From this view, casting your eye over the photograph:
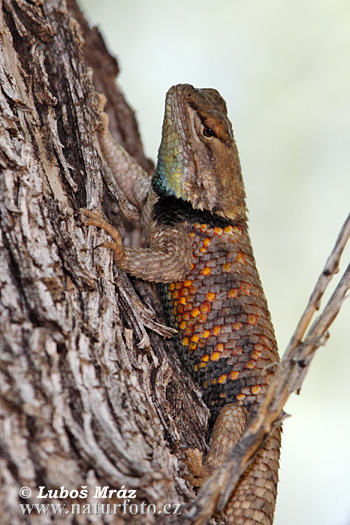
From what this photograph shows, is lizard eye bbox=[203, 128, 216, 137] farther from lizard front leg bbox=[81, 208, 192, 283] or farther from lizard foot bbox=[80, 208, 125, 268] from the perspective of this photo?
lizard foot bbox=[80, 208, 125, 268]

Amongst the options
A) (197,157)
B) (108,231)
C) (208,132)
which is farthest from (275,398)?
(208,132)

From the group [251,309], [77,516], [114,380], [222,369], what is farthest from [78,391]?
[251,309]

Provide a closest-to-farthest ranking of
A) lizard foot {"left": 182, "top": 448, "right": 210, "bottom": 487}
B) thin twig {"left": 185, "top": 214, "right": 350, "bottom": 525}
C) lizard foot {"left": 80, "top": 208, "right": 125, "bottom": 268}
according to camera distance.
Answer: thin twig {"left": 185, "top": 214, "right": 350, "bottom": 525}
lizard foot {"left": 182, "top": 448, "right": 210, "bottom": 487}
lizard foot {"left": 80, "top": 208, "right": 125, "bottom": 268}

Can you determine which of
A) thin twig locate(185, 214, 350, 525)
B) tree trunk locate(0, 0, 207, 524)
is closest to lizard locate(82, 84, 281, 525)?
tree trunk locate(0, 0, 207, 524)

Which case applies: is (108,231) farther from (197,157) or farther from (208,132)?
(208,132)

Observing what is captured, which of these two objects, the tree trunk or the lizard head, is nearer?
the tree trunk

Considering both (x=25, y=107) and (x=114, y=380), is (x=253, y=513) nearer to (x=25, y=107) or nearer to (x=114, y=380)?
(x=114, y=380)
